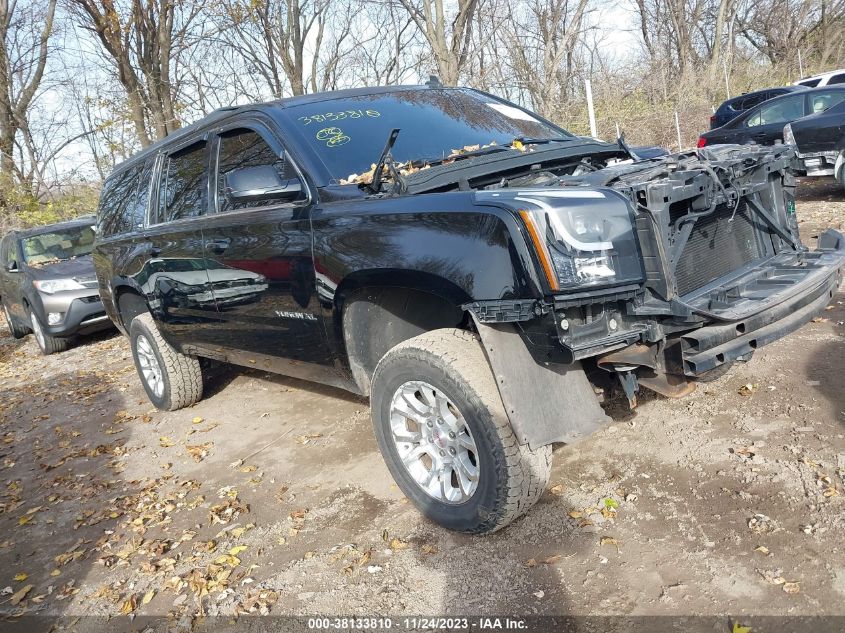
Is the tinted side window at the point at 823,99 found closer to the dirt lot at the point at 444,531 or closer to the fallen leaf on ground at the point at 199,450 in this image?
the dirt lot at the point at 444,531

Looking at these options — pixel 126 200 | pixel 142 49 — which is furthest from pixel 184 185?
pixel 142 49

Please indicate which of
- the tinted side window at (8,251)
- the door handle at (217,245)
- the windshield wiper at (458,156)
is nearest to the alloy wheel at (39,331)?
the tinted side window at (8,251)

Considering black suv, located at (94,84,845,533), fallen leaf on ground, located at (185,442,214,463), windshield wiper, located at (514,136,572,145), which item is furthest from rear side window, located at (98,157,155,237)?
windshield wiper, located at (514,136,572,145)

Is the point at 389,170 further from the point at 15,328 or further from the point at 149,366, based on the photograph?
the point at 15,328

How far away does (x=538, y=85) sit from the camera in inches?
755

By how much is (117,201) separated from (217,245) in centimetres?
228

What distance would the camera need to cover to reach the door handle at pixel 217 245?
13.2 ft

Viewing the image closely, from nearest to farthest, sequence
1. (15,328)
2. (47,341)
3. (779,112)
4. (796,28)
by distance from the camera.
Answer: (47,341) < (779,112) < (15,328) < (796,28)

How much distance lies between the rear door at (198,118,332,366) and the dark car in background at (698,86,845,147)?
9.12 meters

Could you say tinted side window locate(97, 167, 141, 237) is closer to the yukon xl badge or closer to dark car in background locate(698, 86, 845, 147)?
the yukon xl badge

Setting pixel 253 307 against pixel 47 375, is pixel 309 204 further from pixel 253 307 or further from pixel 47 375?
pixel 47 375

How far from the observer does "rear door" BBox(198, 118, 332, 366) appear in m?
3.48

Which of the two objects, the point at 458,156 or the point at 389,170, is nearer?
the point at 389,170

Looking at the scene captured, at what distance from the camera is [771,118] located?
1125cm
